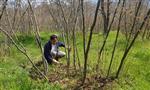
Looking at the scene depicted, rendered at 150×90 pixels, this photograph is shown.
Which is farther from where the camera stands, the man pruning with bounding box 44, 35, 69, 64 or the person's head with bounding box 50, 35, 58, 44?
the person's head with bounding box 50, 35, 58, 44

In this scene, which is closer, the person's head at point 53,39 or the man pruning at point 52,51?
the man pruning at point 52,51

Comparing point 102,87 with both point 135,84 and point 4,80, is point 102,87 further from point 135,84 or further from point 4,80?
point 4,80

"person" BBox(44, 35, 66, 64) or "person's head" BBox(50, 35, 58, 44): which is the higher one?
"person's head" BBox(50, 35, 58, 44)

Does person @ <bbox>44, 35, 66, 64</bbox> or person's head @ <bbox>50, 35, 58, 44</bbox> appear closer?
person @ <bbox>44, 35, 66, 64</bbox>

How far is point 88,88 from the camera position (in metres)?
7.79

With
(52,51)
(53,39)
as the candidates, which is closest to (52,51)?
(52,51)

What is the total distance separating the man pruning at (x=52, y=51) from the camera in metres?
10.4

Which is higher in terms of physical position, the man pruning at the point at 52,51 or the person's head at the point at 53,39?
the person's head at the point at 53,39

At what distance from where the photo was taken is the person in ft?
34.1

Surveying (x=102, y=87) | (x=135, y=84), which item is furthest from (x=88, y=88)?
(x=135, y=84)

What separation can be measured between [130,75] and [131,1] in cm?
179

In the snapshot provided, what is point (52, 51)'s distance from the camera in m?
11.1

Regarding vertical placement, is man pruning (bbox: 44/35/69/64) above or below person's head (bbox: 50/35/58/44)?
below

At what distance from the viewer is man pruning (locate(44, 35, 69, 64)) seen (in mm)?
10391
